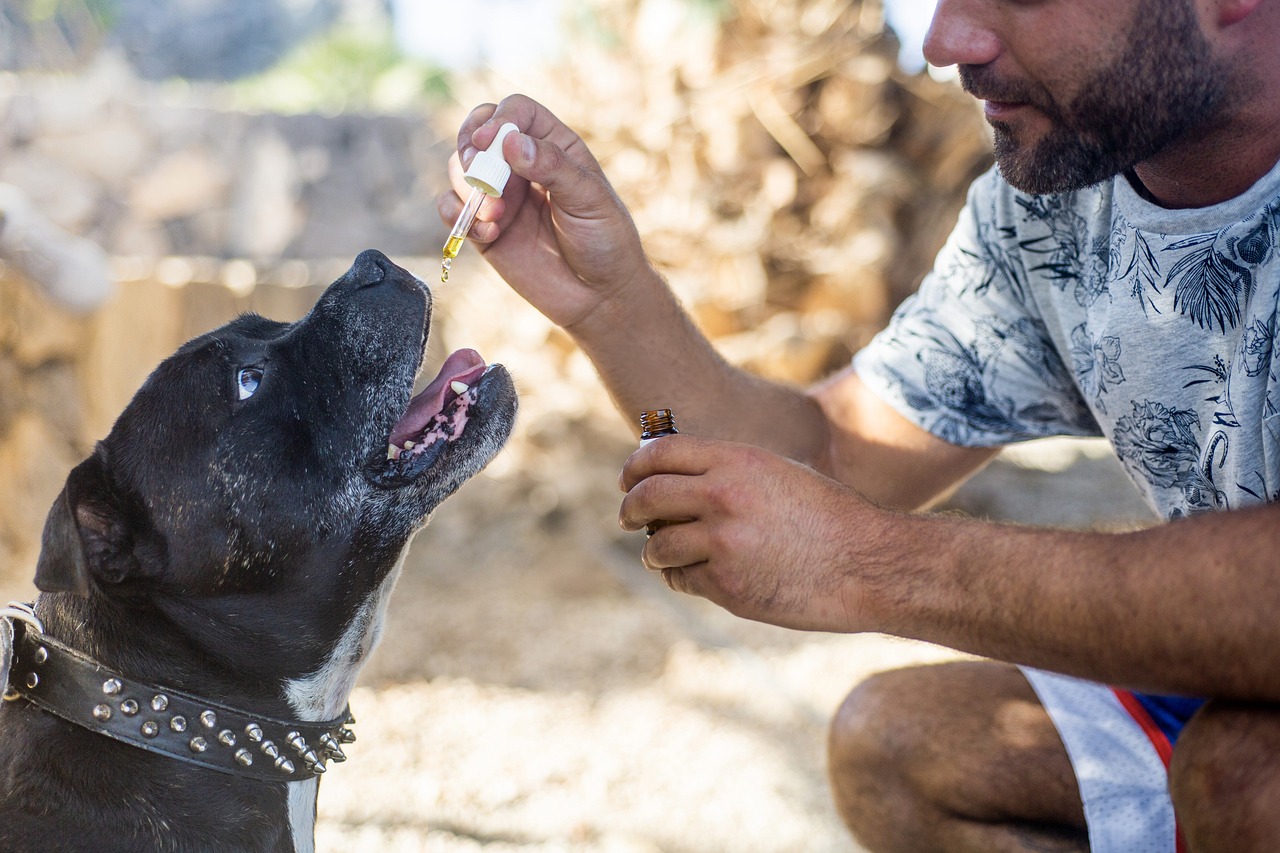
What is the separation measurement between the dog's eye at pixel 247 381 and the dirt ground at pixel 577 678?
1.44 m

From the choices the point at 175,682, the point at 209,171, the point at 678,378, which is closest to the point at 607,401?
the point at 678,378

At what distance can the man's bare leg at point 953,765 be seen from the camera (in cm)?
221

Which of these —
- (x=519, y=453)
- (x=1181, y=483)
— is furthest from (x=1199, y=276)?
(x=519, y=453)

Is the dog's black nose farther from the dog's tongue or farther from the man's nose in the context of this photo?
the man's nose

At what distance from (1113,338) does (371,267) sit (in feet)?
4.84

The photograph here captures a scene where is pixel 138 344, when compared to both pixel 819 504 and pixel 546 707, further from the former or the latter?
pixel 819 504

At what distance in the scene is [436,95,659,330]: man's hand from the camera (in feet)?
6.69

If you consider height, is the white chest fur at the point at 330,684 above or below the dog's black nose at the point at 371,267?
below

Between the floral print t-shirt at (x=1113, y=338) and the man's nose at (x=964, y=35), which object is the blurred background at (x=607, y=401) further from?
the man's nose at (x=964, y=35)

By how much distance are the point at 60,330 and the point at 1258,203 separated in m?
3.94

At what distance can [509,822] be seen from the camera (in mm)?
2961

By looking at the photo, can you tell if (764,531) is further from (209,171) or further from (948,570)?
(209,171)

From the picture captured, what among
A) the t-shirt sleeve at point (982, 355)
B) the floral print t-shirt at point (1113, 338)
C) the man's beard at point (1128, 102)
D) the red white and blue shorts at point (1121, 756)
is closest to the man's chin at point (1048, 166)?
the man's beard at point (1128, 102)

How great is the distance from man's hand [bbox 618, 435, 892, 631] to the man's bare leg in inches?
34.0
